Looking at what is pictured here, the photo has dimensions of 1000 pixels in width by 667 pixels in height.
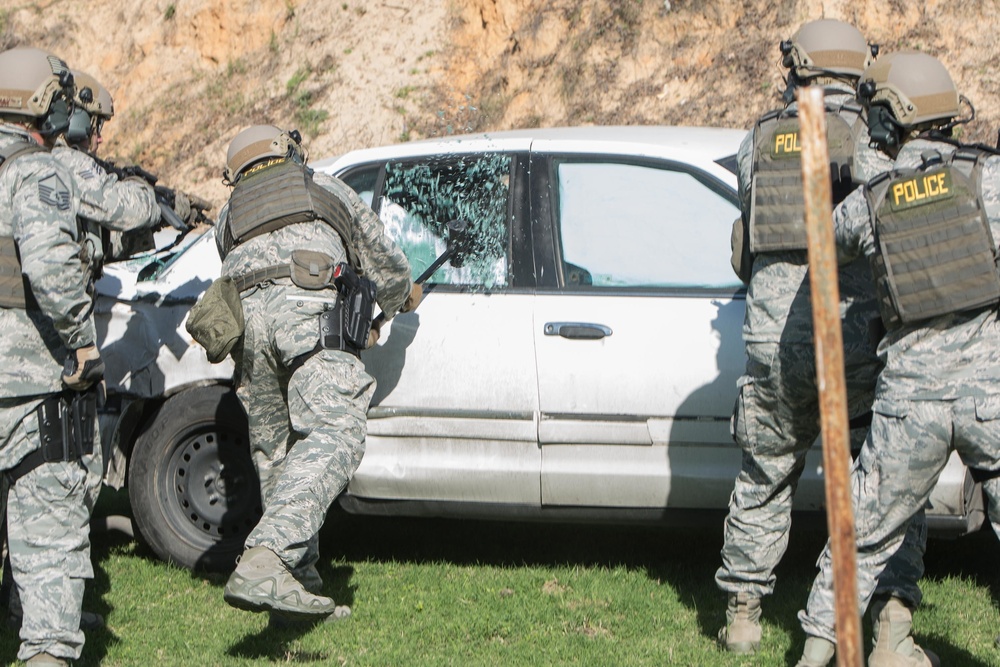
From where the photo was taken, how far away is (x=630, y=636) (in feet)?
14.6

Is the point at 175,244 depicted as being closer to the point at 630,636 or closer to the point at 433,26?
the point at 630,636

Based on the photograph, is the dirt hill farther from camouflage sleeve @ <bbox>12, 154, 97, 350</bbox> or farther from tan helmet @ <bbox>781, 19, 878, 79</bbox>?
camouflage sleeve @ <bbox>12, 154, 97, 350</bbox>

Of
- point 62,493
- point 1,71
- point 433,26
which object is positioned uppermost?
point 433,26

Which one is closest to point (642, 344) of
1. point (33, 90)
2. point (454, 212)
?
point (454, 212)

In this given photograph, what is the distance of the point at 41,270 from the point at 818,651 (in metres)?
2.69

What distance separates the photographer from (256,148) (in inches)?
181

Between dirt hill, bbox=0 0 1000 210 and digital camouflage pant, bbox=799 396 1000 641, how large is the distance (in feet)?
23.6

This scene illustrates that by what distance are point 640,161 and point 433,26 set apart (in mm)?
9109

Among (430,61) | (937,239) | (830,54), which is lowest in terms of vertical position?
(937,239)

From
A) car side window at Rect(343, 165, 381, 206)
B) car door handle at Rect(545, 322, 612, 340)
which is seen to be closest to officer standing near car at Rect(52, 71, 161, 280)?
car side window at Rect(343, 165, 381, 206)

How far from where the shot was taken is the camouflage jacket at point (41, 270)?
13.2ft

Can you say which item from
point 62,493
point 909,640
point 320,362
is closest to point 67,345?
point 62,493

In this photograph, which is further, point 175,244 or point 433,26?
point 433,26

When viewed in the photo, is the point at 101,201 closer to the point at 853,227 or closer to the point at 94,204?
the point at 94,204
